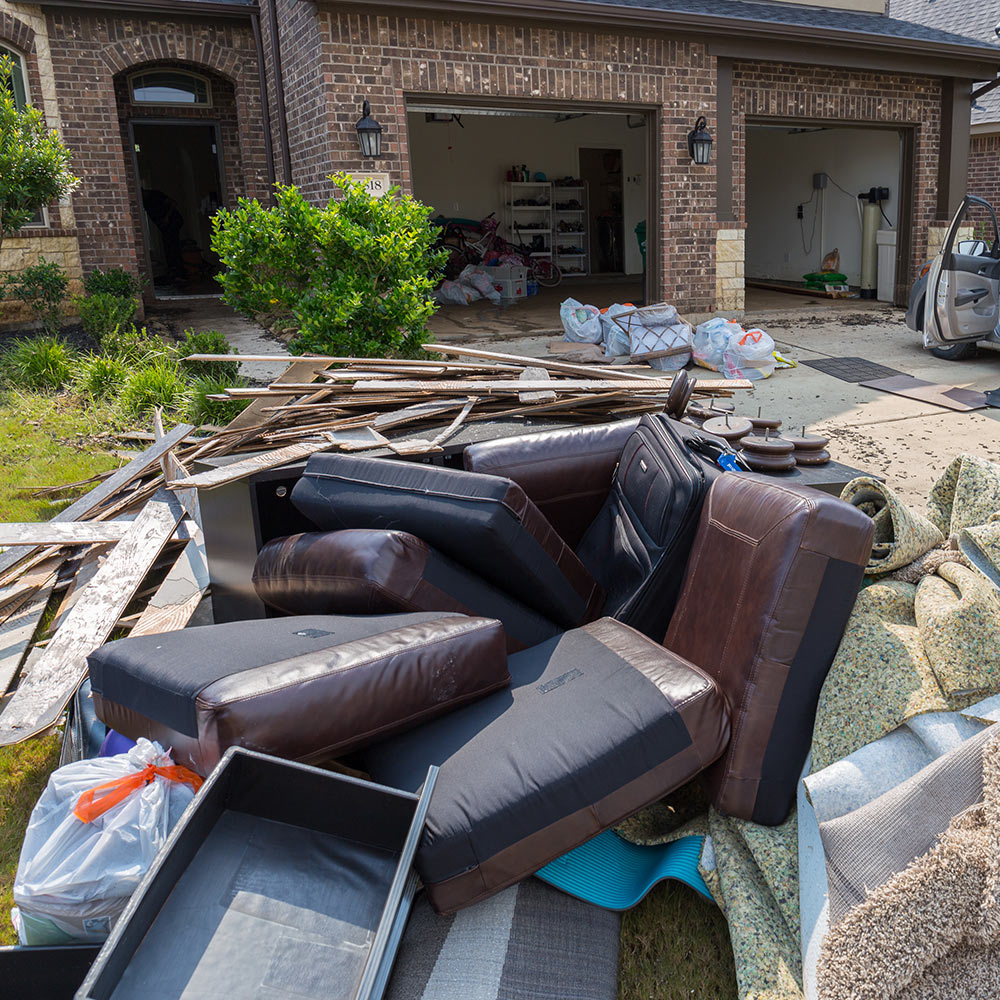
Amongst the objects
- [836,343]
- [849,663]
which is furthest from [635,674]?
[836,343]

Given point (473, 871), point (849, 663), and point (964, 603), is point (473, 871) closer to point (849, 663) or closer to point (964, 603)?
point (849, 663)

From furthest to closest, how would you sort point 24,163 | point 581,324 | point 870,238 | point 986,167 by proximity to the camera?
point 986,167 < point 870,238 < point 581,324 < point 24,163

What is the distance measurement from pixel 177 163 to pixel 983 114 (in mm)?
15738

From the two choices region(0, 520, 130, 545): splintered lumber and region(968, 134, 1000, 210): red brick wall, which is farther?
region(968, 134, 1000, 210): red brick wall

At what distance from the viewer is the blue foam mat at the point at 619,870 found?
2215mm

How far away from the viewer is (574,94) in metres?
10.0

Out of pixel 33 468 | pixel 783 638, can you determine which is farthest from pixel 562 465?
pixel 33 468

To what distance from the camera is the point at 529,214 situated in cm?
1822

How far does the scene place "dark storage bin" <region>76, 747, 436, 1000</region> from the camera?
65.2 inches

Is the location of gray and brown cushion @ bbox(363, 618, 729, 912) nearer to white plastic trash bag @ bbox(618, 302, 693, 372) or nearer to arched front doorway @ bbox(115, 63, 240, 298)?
white plastic trash bag @ bbox(618, 302, 693, 372)

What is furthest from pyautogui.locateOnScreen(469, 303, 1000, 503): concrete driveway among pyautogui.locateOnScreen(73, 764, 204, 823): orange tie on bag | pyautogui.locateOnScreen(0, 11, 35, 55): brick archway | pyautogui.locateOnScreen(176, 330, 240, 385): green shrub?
pyautogui.locateOnScreen(0, 11, 35, 55): brick archway

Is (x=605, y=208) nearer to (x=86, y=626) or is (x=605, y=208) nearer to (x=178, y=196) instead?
(x=178, y=196)

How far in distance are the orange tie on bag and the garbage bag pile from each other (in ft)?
23.3

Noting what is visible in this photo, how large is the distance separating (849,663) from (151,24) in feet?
38.3
